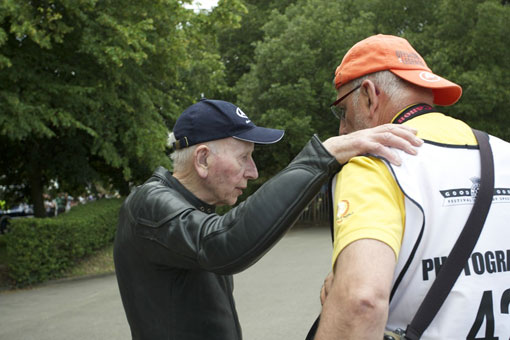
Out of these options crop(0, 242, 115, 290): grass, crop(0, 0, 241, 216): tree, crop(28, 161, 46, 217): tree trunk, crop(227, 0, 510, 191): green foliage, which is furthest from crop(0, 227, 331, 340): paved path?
crop(227, 0, 510, 191): green foliage

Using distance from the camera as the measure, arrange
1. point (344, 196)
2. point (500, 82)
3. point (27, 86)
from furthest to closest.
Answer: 1. point (500, 82)
2. point (27, 86)
3. point (344, 196)

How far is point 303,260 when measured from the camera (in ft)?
39.3

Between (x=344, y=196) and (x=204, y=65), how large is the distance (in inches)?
560

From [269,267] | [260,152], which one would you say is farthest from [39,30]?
[260,152]

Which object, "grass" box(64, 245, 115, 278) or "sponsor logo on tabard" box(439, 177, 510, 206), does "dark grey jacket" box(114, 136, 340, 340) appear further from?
"grass" box(64, 245, 115, 278)

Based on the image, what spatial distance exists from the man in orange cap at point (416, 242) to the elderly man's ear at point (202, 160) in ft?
2.31

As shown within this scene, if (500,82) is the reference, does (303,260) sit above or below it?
below

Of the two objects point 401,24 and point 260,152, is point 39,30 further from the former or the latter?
point 401,24

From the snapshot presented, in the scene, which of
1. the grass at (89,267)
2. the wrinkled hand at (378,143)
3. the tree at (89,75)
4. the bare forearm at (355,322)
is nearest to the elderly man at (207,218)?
the wrinkled hand at (378,143)

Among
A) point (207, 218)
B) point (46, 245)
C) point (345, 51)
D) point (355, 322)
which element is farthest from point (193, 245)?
point (345, 51)

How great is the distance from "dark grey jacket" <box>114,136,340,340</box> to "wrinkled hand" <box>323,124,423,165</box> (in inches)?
1.6

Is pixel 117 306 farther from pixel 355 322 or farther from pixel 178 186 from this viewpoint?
pixel 355 322

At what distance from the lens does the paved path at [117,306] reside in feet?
22.5

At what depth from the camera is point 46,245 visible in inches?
420
